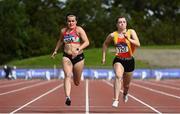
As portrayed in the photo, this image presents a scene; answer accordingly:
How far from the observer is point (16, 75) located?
5791 centimetres

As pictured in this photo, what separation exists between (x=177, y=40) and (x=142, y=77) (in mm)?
49982

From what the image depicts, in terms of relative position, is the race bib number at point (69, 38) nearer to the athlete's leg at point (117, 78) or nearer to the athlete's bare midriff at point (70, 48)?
the athlete's bare midriff at point (70, 48)

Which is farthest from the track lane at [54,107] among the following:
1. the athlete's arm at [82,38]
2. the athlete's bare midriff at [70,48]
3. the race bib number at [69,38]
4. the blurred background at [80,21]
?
the blurred background at [80,21]

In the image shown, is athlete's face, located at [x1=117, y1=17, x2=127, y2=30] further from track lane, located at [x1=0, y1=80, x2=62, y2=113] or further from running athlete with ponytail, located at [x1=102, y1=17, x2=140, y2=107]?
track lane, located at [x1=0, y1=80, x2=62, y2=113]

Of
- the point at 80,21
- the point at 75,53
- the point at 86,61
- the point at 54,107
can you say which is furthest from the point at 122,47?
the point at 80,21

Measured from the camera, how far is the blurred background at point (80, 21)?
9319cm

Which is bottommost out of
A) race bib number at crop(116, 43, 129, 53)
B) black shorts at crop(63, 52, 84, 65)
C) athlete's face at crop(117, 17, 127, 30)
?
black shorts at crop(63, 52, 84, 65)

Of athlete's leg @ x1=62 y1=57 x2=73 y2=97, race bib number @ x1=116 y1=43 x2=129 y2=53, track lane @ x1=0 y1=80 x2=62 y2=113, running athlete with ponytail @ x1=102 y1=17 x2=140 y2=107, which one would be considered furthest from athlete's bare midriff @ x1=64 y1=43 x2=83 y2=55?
track lane @ x1=0 y1=80 x2=62 y2=113

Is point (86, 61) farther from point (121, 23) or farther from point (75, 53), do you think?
point (121, 23)

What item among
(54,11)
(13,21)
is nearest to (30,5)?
(54,11)

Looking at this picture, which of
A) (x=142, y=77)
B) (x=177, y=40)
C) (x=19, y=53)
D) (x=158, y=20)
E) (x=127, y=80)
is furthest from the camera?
(x=158, y=20)

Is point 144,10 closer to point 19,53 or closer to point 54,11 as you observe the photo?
point 54,11

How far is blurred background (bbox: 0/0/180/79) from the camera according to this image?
9319 cm

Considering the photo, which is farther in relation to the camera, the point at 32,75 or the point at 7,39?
the point at 7,39
